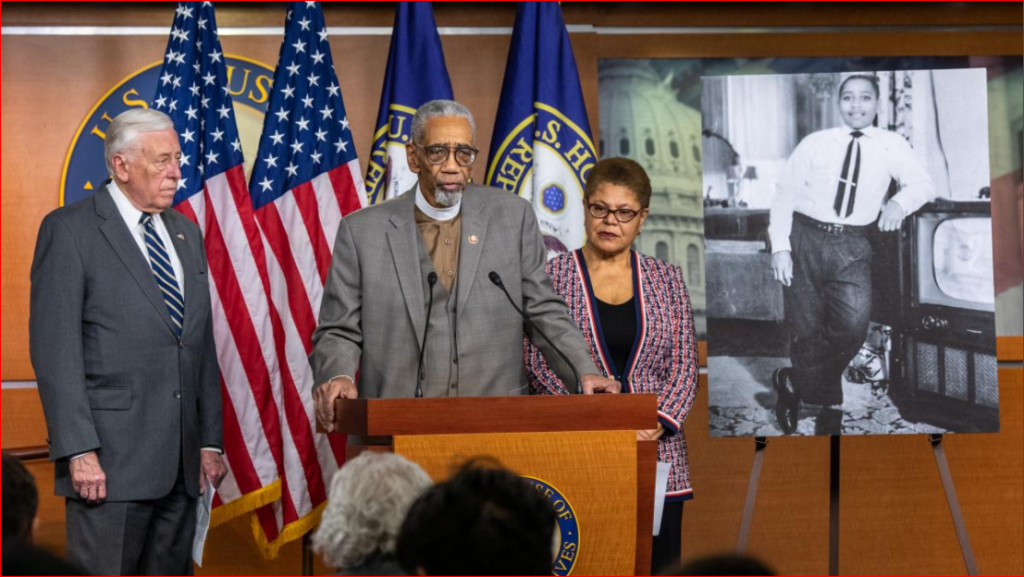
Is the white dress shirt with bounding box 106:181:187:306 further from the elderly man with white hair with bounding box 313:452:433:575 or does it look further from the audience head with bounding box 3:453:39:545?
the elderly man with white hair with bounding box 313:452:433:575

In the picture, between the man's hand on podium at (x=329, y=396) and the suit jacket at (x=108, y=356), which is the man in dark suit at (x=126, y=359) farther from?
the man's hand on podium at (x=329, y=396)

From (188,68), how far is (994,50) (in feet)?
10.9

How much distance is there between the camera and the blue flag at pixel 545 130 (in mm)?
4598

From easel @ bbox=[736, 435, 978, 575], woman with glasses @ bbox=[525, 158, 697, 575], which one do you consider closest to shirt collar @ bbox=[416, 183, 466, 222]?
woman with glasses @ bbox=[525, 158, 697, 575]

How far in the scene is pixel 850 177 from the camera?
→ 414 cm

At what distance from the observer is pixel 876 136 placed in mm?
4145

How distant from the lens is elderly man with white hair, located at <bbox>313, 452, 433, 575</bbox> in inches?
77.1

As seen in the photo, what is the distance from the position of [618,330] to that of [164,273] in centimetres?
127

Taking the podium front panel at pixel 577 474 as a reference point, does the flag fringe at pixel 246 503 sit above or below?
below

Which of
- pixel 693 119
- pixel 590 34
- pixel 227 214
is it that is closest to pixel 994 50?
pixel 693 119

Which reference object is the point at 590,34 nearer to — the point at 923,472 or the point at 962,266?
the point at 962,266

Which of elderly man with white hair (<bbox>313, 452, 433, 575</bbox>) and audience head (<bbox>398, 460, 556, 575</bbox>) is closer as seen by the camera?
audience head (<bbox>398, 460, 556, 575</bbox>)

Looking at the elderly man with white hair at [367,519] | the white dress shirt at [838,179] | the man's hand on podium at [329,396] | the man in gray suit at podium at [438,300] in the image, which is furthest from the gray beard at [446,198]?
the elderly man with white hair at [367,519]

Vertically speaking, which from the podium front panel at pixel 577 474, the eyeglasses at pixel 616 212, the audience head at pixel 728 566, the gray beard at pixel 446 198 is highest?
the gray beard at pixel 446 198
